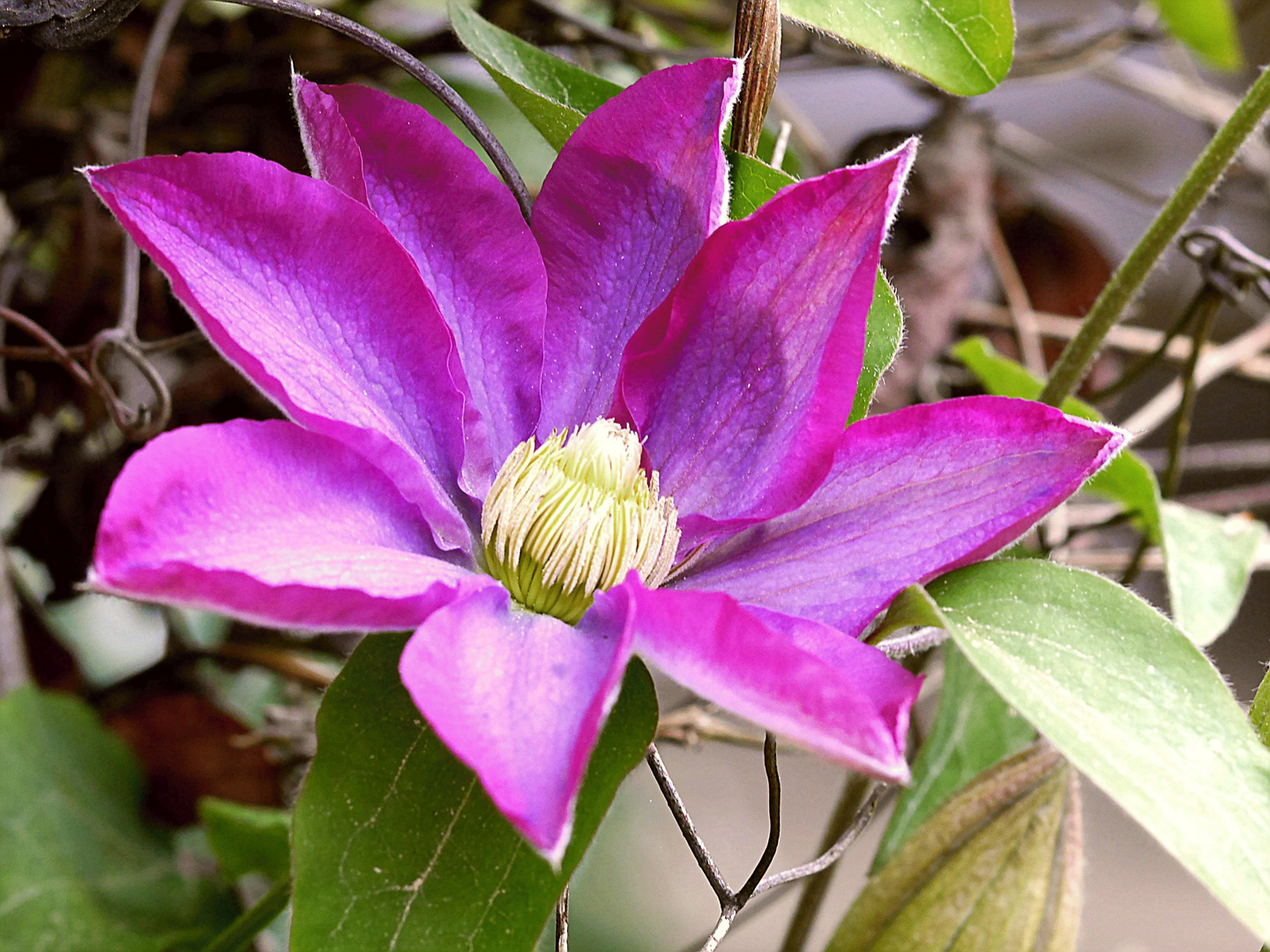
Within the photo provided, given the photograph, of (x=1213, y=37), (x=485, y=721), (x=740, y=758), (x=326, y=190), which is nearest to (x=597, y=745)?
(x=485, y=721)

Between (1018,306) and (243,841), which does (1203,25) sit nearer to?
(1018,306)

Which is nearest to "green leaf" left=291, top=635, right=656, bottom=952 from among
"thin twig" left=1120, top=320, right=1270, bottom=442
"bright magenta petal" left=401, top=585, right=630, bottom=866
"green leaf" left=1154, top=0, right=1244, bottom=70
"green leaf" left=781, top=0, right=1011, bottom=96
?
"bright magenta petal" left=401, top=585, right=630, bottom=866

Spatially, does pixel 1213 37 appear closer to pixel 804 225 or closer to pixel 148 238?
pixel 804 225

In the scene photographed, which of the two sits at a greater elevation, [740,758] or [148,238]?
[148,238]

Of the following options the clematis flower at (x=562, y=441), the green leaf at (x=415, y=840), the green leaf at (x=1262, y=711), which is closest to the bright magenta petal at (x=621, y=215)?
the clematis flower at (x=562, y=441)

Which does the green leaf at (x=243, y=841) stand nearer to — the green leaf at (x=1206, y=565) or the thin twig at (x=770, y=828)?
the thin twig at (x=770, y=828)

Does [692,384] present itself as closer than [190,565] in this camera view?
No
